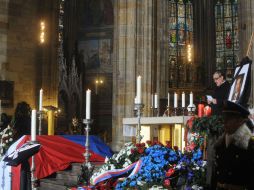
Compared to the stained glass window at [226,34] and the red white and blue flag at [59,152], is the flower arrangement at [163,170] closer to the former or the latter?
the red white and blue flag at [59,152]

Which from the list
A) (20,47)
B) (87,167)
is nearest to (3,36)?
(20,47)

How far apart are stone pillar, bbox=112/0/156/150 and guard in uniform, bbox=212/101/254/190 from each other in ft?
31.8

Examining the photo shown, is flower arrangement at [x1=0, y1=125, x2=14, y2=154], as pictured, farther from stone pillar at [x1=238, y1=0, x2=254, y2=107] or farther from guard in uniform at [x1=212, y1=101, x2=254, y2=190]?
stone pillar at [x1=238, y1=0, x2=254, y2=107]

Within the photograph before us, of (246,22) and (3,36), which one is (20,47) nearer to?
(3,36)

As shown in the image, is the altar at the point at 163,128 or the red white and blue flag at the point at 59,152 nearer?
the altar at the point at 163,128

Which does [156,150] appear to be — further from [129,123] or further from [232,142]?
[129,123]

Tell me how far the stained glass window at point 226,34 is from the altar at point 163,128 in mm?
20256

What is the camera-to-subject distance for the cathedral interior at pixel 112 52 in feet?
44.0

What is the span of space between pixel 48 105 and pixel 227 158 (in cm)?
1572

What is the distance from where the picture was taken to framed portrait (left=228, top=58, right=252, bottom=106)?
4.23m

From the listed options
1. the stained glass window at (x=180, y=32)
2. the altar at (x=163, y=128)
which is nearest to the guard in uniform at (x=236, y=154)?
Result: the altar at (x=163, y=128)

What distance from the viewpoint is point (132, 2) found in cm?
1346

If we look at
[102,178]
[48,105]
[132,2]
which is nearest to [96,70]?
[48,105]

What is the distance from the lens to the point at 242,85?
432 centimetres
